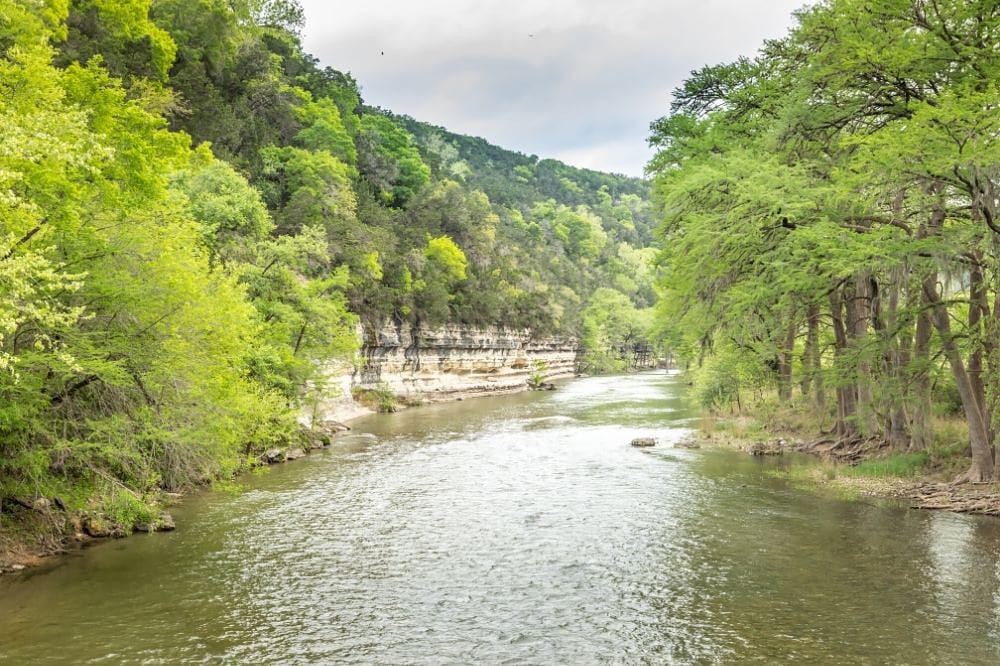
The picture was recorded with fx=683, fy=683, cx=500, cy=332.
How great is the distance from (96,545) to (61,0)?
2309cm

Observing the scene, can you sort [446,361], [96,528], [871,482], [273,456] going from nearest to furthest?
[96,528] < [871,482] < [273,456] < [446,361]

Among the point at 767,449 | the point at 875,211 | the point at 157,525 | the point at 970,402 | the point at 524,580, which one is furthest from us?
the point at 767,449

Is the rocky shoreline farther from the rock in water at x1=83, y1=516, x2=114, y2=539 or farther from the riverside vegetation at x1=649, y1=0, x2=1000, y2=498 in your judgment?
the rock in water at x1=83, y1=516, x2=114, y2=539

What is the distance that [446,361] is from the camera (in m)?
64.9

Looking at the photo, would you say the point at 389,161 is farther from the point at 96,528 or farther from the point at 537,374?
the point at 96,528

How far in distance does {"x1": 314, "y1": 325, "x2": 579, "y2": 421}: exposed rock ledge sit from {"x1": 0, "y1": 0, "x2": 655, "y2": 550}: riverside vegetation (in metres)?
1.90

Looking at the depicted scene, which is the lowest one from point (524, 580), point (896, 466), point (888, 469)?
point (524, 580)

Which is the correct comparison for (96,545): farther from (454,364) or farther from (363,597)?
(454,364)

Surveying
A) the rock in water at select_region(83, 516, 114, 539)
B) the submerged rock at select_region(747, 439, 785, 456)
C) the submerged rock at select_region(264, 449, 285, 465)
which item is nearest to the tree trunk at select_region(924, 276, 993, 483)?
the submerged rock at select_region(747, 439, 785, 456)

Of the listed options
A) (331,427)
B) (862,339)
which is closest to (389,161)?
(331,427)

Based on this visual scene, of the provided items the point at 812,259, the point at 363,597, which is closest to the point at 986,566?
the point at 812,259

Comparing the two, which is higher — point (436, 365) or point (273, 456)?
point (436, 365)

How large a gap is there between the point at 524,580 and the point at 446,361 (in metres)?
50.6

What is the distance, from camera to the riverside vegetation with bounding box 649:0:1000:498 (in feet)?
52.7
